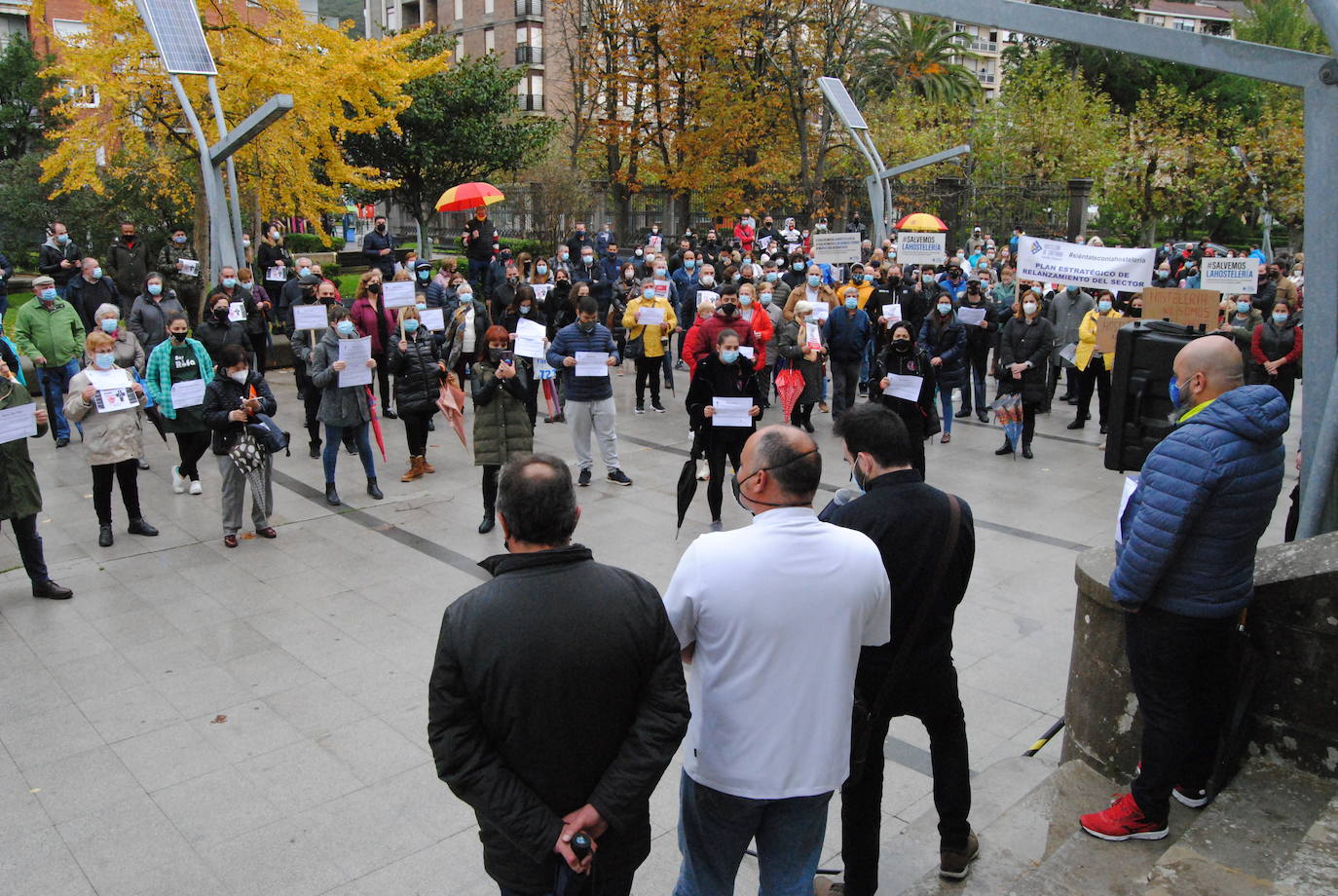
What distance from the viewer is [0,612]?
283 inches

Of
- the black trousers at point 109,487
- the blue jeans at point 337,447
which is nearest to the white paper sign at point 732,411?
the blue jeans at point 337,447

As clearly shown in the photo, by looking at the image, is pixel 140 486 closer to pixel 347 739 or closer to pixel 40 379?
pixel 40 379

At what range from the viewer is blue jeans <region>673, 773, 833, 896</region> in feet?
9.95

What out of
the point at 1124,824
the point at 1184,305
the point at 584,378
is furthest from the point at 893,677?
the point at 1184,305

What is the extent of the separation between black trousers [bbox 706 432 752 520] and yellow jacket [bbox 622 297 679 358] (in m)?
4.76

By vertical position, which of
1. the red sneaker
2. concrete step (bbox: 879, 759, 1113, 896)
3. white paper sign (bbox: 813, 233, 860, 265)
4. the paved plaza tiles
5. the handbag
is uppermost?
white paper sign (bbox: 813, 233, 860, 265)

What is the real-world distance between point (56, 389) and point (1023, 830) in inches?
457

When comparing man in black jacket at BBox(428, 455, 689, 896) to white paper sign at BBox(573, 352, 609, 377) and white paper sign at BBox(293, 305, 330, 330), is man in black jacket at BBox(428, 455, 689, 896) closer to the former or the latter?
white paper sign at BBox(573, 352, 609, 377)

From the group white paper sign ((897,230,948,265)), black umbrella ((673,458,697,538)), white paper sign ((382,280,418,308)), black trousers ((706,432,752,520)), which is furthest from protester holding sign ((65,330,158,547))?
white paper sign ((897,230,948,265))

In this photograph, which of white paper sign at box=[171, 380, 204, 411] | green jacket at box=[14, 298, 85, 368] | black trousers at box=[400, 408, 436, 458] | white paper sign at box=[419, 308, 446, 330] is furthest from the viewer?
white paper sign at box=[419, 308, 446, 330]

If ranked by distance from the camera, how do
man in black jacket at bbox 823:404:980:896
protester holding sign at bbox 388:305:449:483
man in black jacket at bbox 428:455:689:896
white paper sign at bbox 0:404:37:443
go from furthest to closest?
protester holding sign at bbox 388:305:449:483 < white paper sign at bbox 0:404:37:443 < man in black jacket at bbox 823:404:980:896 < man in black jacket at bbox 428:455:689:896

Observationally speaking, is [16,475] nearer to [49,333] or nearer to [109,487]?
[109,487]

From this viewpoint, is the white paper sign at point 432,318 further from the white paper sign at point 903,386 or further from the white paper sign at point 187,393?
the white paper sign at point 903,386

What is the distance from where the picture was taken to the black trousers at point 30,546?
284 inches
